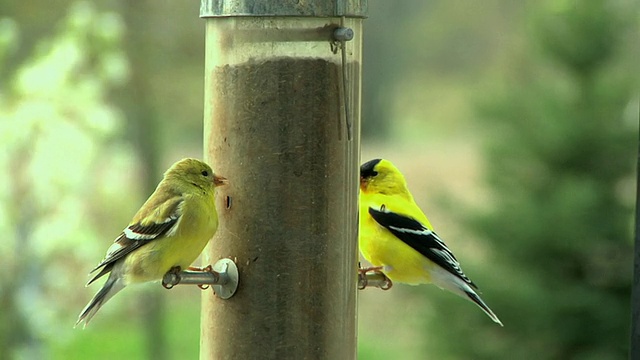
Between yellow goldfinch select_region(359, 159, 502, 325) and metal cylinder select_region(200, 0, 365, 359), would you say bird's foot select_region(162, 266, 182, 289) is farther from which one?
yellow goldfinch select_region(359, 159, 502, 325)

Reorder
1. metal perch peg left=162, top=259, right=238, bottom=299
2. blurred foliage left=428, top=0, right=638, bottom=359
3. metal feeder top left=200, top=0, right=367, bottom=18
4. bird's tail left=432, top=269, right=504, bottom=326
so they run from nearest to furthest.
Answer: metal feeder top left=200, top=0, right=367, bottom=18 → metal perch peg left=162, top=259, right=238, bottom=299 → bird's tail left=432, top=269, right=504, bottom=326 → blurred foliage left=428, top=0, right=638, bottom=359

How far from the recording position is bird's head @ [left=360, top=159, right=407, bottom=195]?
4.41m

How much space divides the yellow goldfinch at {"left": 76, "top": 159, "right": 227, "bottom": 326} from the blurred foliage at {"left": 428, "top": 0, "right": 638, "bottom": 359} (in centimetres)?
478

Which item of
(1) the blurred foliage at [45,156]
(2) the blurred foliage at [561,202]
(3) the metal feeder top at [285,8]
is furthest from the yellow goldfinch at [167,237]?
(2) the blurred foliage at [561,202]

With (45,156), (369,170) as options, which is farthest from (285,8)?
(45,156)

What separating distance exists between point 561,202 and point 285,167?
4.91 meters

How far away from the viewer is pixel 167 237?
329cm

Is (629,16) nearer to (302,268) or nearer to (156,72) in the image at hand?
(156,72)

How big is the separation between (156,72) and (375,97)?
744 centimetres

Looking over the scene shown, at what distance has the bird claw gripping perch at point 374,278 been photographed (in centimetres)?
391

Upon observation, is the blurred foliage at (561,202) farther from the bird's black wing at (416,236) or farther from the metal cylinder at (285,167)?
the metal cylinder at (285,167)

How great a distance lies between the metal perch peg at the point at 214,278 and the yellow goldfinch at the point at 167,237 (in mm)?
48

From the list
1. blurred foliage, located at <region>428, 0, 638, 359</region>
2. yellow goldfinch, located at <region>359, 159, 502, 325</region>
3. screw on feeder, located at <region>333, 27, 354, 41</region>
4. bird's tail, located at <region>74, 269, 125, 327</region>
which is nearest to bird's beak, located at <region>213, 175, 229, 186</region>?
bird's tail, located at <region>74, 269, 125, 327</region>

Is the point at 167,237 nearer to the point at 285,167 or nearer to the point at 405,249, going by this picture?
the point at 285,167
